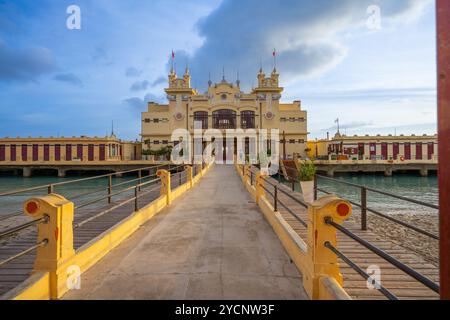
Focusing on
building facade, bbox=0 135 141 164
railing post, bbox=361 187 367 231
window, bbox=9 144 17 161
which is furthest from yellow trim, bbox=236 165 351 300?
window, bbox=9 144 17 161

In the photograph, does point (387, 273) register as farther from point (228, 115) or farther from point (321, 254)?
point (228, 115)

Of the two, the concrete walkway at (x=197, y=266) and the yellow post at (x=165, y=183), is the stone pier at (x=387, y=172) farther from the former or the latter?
the concrete walkway at (x=197, y=266)

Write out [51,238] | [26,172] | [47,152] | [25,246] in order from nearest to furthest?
[51,238], [25,246], [26,172], [47,152]

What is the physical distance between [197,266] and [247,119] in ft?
143

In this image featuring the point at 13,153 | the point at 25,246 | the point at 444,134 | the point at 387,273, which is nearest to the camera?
the point at 444,134

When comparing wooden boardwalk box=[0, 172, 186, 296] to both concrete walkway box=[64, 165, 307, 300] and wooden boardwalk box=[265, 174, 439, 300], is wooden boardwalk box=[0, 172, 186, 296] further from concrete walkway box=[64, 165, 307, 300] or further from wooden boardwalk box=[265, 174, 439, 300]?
wooden boardwalk box=[265, 174, 439, 300]

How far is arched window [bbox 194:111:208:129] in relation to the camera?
152 ft

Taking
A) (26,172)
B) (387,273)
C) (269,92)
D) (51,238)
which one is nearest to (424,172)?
(269,92)

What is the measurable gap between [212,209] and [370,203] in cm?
1232

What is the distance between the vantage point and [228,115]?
4638 centimetres

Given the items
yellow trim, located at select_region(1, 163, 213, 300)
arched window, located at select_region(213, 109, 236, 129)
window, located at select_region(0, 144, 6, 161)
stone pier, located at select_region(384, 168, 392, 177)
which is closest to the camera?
yellow trim, located at select_region(1, 163, 213, 300)

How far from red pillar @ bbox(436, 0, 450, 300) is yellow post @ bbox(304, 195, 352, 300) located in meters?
1.48

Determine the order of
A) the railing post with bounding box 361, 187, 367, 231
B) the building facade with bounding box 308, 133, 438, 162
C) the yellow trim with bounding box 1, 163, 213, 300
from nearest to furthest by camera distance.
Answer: the yellow trim with bounding box 1, 163, 213, 300 → the railing post with bounding box 361, 187, 367, 231 → the building facade with bounding box 308, 133, 438, 162

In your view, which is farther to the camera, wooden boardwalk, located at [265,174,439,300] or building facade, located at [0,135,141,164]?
building facade, located at [0,135,141,164]
